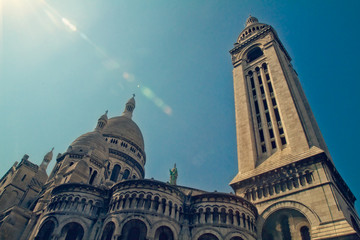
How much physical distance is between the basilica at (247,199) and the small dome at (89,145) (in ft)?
8.32

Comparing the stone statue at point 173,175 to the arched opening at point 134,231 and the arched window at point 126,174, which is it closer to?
the arched opening at point 134,231

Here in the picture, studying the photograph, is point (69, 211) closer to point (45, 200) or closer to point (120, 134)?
point (45, 200)

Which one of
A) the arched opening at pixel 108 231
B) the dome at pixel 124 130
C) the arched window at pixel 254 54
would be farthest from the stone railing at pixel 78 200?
the arched window at pixel 254 54

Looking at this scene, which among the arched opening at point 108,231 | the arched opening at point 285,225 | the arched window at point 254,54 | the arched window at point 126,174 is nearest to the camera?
the arched opening at point 285,225

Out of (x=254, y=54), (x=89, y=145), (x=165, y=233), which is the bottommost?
(x=165, y=233)

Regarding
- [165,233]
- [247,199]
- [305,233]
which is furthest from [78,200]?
[305,233]

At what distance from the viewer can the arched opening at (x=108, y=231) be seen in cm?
2417

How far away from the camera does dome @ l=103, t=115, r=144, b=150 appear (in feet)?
189

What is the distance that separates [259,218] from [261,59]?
2492 centimetres

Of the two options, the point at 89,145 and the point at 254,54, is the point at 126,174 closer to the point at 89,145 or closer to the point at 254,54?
the point at 89,145

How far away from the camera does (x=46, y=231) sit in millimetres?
26000

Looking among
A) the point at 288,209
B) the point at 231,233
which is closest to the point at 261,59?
the point at 288,209

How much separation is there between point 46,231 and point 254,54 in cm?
3919

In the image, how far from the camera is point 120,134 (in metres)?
57.7
